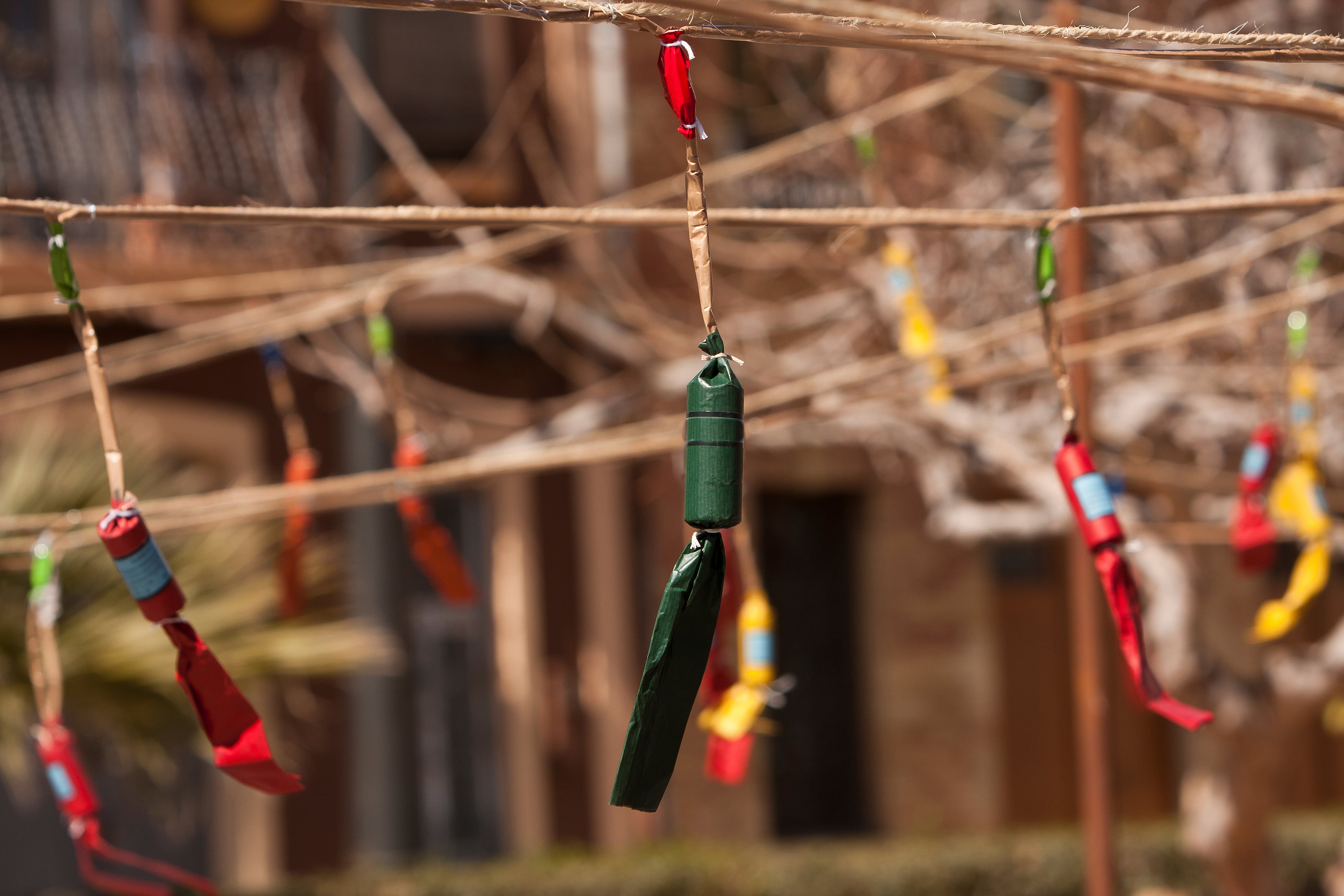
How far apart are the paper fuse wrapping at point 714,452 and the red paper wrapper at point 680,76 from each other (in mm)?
273

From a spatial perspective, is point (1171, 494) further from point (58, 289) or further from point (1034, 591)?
point (58, 289)

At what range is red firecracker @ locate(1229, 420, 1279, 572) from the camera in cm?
282

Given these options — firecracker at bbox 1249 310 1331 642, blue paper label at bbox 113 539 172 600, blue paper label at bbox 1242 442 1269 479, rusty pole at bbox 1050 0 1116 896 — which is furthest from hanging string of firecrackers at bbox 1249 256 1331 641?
blue paper label at bbox 113 539 172 600

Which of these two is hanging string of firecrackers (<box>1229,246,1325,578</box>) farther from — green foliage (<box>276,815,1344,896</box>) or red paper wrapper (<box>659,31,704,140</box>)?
green foliage (<box>276,815,1344,896</box>)

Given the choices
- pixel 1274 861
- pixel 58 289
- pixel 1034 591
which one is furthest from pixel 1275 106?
pixel 1034 591

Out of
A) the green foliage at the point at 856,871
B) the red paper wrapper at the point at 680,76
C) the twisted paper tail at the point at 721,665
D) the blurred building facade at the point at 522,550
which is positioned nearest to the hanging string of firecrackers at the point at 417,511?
the twisted paper tail at the point at 721,665

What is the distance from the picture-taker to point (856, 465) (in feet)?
26.9

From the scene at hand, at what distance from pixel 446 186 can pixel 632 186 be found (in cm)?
108

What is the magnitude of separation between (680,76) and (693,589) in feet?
1.86

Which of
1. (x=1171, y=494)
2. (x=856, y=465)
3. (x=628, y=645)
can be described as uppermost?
(x=856, y=465)

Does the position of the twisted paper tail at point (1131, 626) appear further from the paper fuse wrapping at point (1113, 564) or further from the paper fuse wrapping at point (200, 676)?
the paper fuse wrapping at point (200, 676)

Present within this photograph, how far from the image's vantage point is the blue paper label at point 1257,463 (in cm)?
280

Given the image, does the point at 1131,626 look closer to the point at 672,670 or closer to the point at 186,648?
the point at 672,670

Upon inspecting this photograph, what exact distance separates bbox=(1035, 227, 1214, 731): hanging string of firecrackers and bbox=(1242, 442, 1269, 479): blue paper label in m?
0.99
